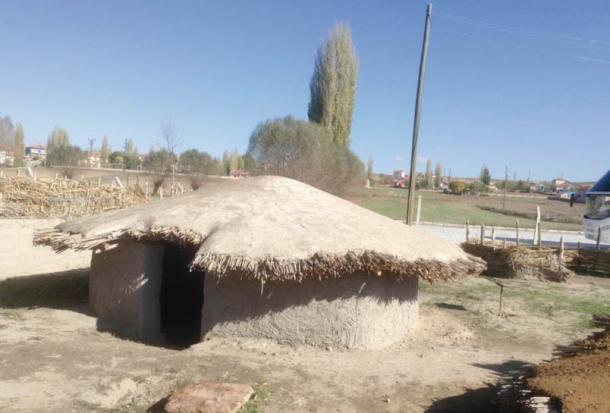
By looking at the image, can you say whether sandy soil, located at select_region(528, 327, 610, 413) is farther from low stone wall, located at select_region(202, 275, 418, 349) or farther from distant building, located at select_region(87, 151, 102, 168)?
distant building, located at select_region(87, 151, 102, 168)

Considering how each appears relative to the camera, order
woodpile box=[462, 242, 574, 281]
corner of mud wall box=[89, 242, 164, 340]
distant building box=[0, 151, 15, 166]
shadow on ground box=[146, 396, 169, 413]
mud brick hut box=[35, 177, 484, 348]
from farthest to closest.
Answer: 1. distant building box=[0, 151, 15, 166]
2. woodpile box=[462, 242, 574, 281]
3. corner of mud wall box=[89, 242, 164, 340]
4. mud brick hut box=[35, 177, 484, 348]
5. shadow on ground box=[146, 396, 169, 413]

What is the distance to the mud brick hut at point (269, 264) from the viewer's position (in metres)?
7.40

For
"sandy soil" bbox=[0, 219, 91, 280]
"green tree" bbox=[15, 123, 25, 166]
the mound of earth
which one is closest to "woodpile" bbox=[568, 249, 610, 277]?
the mound of earth

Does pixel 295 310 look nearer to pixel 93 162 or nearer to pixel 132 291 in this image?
pixel 132 291

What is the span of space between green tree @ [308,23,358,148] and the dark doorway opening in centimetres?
2502

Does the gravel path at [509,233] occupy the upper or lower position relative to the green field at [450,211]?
lower

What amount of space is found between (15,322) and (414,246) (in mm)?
6202

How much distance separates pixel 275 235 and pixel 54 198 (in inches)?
683

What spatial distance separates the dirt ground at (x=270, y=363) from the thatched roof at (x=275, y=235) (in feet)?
3.63

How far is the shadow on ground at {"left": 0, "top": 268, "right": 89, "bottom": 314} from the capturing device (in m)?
9.40

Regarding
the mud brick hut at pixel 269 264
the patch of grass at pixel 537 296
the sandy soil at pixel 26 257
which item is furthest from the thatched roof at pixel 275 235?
the sandy soil at pixel 26 257

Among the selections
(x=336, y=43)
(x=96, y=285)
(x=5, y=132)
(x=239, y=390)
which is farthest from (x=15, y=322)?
(x=5, y=132)

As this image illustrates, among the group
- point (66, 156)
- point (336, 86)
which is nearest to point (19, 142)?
point (66, 156)

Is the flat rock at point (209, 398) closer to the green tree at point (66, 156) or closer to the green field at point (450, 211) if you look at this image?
the green field at point (450, 211)
